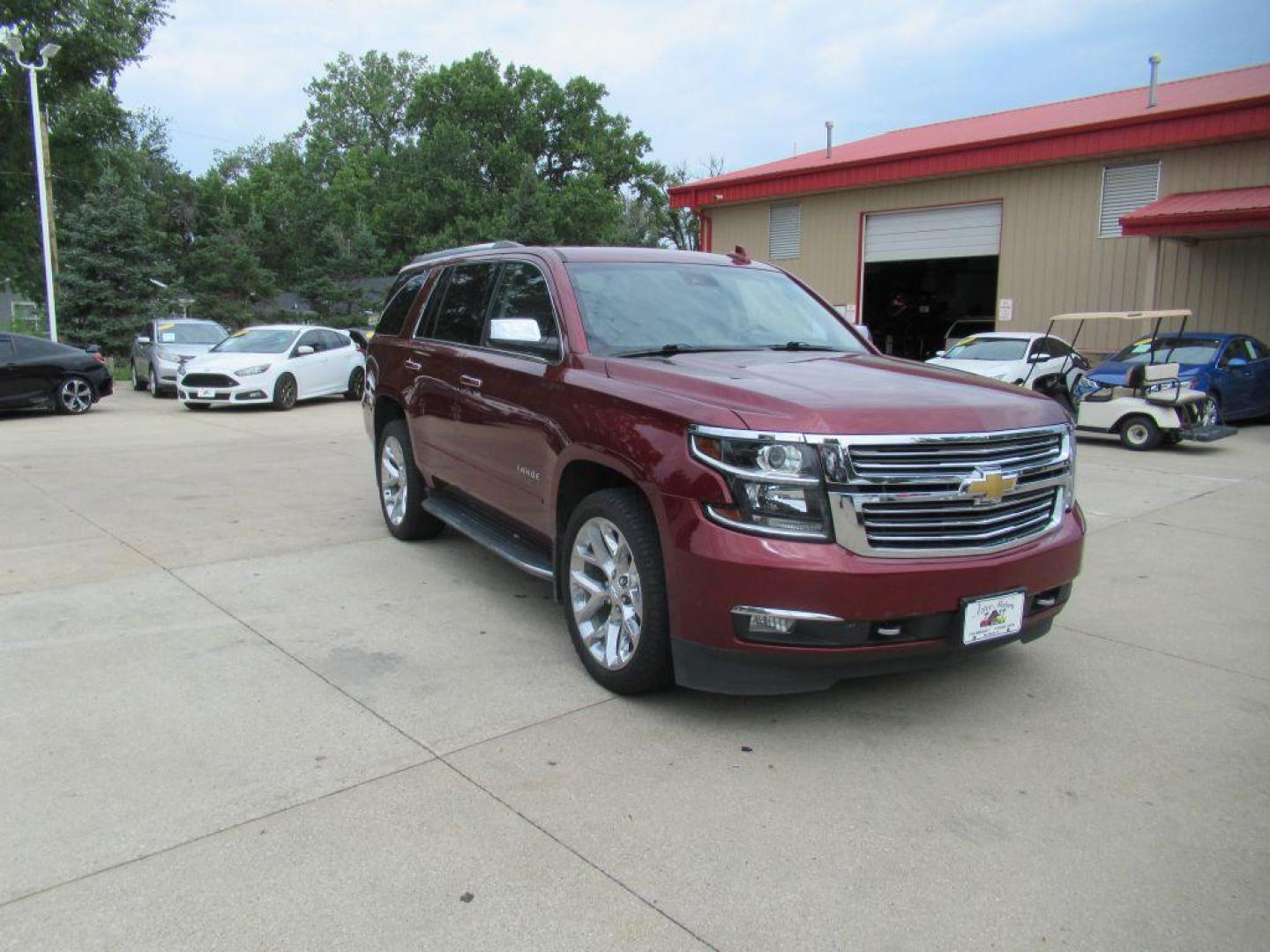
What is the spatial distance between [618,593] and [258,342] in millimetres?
15374

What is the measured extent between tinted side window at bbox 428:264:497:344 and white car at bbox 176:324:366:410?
1139cm

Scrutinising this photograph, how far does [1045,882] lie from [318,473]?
8.49 metres

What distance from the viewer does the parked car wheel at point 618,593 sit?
12.5ft

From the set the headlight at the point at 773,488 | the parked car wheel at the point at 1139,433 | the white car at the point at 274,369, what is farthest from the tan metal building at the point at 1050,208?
the headlight at the point at 773,488

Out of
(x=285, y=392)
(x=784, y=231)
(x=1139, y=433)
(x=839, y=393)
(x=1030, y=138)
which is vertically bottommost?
(x=1139, y=433)

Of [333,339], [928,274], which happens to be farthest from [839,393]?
[928,274]

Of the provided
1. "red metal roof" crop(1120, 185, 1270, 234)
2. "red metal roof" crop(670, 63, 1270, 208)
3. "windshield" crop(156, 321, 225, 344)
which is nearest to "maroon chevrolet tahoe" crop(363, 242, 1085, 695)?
"red metal roof" crop(1120, 185, 1270, 234)

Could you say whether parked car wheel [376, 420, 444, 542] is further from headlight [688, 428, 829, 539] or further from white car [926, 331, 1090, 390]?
white car [926, 331, 1090, 390]

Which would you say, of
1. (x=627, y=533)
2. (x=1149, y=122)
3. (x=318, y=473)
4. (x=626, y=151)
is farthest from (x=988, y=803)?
(x=626, y=151)

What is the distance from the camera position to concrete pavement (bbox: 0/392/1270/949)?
2.65m

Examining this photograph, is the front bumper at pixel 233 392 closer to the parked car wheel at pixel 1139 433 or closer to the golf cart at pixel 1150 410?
the golf cart at pixel 1150 410

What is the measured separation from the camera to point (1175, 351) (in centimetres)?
1471

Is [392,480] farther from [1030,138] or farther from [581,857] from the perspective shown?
[1030,138]

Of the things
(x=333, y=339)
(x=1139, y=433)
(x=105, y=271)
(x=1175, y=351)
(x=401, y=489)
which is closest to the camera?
(x=401, y=489)
